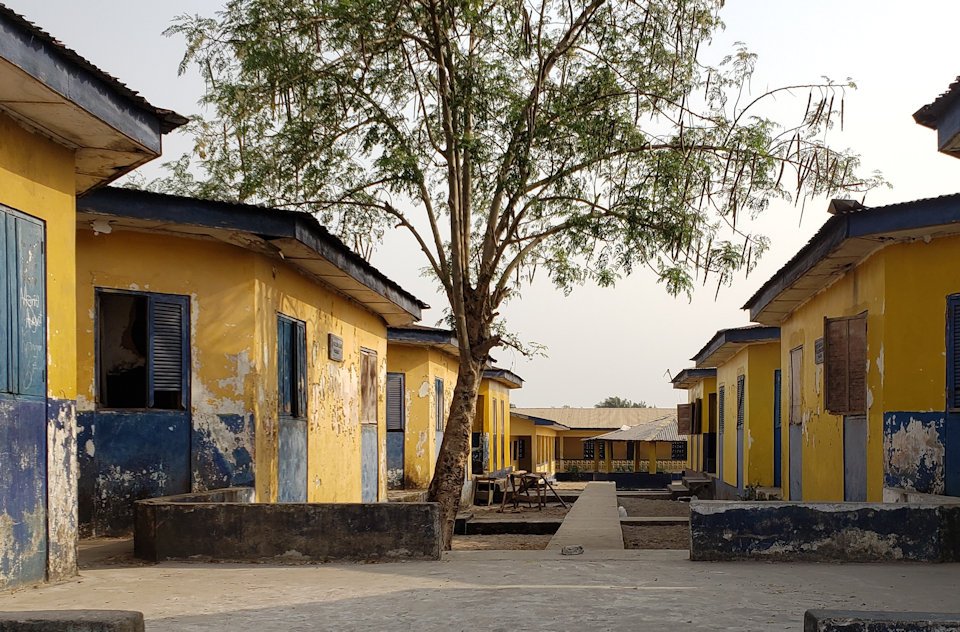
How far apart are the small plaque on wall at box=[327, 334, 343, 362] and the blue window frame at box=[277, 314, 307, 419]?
3.74 feet

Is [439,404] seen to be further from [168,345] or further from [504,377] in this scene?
[168,345]

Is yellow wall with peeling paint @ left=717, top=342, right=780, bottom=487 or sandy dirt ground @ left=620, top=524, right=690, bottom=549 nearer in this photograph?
sandy dirt ground @ left=620, top=524, right=690, bottom=549

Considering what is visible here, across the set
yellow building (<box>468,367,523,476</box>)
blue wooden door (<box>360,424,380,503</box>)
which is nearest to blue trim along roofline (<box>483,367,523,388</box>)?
yellow building (<box>468,367,523,476</box>)

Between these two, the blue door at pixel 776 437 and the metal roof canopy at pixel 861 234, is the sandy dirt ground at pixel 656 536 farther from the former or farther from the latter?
the blue door at pixel 776 437

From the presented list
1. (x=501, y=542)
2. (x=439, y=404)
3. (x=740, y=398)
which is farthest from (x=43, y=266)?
(x=740, y=398)

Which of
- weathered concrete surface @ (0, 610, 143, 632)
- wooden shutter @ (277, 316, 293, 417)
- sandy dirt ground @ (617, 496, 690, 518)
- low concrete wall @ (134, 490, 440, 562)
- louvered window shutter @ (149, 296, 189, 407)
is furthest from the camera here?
sandy dirt ground @ (617, 496, 690, 518)

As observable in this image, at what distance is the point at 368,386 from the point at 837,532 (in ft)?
30.7

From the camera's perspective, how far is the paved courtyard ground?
5586 millimetres

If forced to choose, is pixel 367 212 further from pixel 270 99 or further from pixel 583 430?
pixel 583 430

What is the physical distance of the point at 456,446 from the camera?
1231cm

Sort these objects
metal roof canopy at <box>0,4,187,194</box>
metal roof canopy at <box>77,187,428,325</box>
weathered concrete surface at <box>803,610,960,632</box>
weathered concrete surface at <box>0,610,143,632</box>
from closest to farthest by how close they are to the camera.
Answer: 1. weathered concrete surface at <box>803,610,960,632</box>
2. weathered concrete surface at <box>0,610,143,632</box>
3. metal roof canopy at <box>0,4,187,194</box>
4. metal roof canopy at <box>77,187,428,325</box>

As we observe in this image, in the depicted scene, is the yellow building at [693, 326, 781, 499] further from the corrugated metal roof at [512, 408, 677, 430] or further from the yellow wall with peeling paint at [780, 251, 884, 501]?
the corrugated metal roof at [512, 408, 677, 430]

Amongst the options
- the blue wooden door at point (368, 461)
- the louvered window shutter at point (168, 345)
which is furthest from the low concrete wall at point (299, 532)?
the blue wooden door at point (368, 461)

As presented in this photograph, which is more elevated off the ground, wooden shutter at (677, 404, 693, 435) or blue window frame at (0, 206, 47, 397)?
blue window frame at (0, 206, 47, 397)
